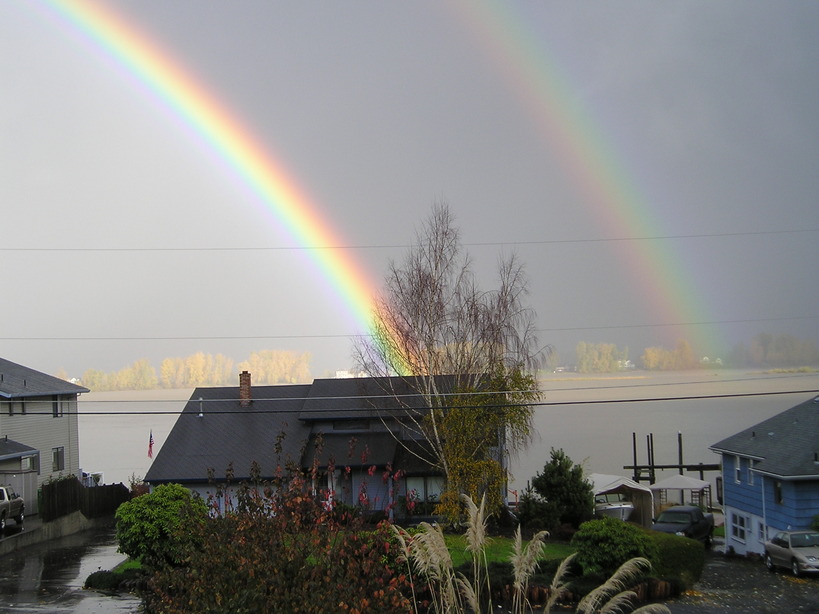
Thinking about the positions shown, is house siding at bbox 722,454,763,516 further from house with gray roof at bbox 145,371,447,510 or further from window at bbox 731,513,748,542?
house with gray roof at bbox 145,371,447,510

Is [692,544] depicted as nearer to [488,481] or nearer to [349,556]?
[488,481]

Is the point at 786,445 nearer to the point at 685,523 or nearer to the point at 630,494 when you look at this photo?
the point at 685,523

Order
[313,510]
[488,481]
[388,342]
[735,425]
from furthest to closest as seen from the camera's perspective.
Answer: [735,425] → [388,342] → [488,481] → [313,510]

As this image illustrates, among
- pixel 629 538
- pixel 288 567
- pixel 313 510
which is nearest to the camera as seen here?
pixel 288 567

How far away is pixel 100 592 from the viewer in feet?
76.5

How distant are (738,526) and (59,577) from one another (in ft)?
91.2

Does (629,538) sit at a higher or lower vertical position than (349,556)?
lower

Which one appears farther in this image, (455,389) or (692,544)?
(455,389)

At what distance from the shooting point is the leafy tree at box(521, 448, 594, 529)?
3505 cm

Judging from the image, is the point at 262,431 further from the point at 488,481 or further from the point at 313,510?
the point at 313,510

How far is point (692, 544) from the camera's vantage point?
24.9 metres

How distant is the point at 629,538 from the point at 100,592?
1474cm

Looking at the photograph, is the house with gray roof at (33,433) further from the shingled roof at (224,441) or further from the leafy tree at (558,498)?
the leafy tree at (558,498)

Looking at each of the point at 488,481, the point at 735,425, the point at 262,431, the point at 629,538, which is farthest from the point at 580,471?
the point at 735,425
